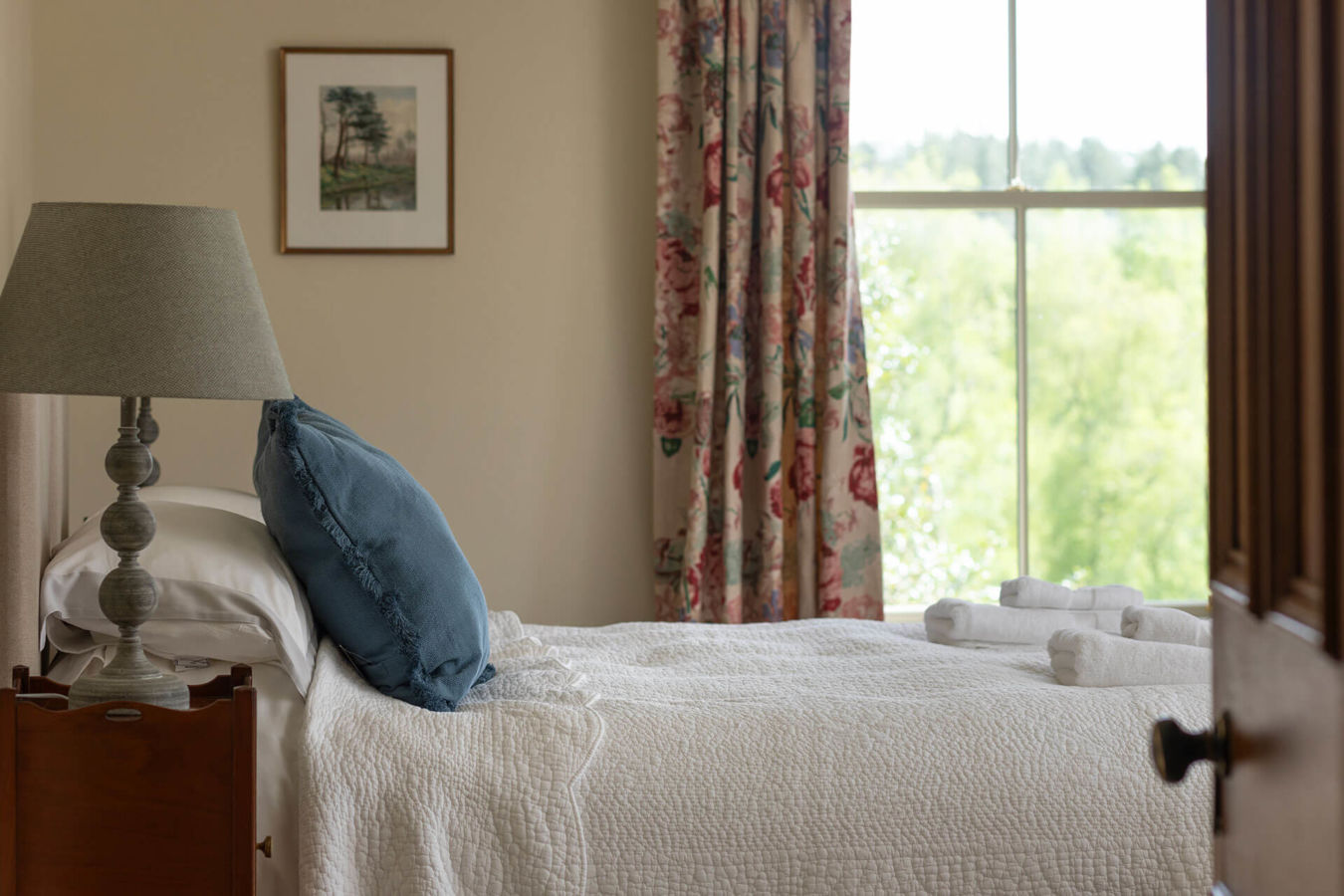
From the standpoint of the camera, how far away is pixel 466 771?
145 centimetres

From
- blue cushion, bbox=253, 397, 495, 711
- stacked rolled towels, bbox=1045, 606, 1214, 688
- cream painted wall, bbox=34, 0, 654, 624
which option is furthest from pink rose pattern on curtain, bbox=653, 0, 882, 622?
blue cushion, bbox=253, 397, 495, 711

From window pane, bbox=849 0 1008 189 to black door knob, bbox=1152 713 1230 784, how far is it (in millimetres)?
3108

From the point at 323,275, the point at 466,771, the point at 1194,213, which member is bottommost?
the point at 466,771

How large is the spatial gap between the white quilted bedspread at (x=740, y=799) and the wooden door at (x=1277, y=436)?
827mm

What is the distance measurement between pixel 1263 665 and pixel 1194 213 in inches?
136

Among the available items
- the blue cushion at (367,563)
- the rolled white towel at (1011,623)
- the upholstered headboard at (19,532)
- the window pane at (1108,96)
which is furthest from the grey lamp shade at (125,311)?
the window pane at (1108,96)

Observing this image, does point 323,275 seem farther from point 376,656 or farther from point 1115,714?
point 1115,714

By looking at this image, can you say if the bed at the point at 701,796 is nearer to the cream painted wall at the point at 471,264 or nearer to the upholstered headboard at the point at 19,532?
the upholstered headboard at the point at 19,532

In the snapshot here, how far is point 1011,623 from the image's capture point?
7.24 ft

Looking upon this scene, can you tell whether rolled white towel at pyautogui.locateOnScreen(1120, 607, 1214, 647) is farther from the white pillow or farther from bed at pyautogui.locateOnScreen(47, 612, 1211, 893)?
the white pillow

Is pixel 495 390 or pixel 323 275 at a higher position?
pixel 323 275

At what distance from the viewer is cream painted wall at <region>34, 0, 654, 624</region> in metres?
3.28

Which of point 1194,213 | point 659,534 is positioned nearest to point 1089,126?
point 1194,213

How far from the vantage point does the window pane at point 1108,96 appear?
11.8 feet
